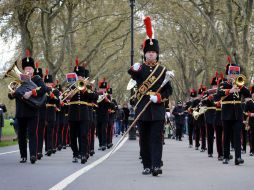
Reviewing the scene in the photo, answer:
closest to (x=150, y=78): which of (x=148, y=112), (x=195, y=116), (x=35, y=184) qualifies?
(x=148, y=112)

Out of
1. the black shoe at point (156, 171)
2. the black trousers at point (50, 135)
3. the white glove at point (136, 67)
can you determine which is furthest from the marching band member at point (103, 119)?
the black shoe at point (156, 171)

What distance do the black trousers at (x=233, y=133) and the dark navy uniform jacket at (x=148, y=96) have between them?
11.6 feet

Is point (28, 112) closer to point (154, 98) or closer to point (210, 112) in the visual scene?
point (154, 98)

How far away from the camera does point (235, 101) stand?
653 inches

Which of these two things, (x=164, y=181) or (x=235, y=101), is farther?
(x=235, y=101)

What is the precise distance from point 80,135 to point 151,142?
3913 mm

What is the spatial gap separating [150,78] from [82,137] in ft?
12.7

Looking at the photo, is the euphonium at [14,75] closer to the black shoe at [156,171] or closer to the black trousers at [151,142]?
the black trousers at [151,142]

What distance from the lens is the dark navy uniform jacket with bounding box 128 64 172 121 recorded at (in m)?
13.1

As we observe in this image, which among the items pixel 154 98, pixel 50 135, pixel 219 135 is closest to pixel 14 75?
pixel 154 98

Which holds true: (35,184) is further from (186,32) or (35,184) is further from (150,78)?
(186,32)

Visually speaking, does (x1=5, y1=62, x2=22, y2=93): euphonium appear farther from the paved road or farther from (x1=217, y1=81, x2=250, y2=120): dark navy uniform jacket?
(x1=217, y1=81, x2=250, y2=120): dark navy uniform jacket

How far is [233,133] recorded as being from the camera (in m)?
16.6

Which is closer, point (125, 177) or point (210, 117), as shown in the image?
point (125, 177)
